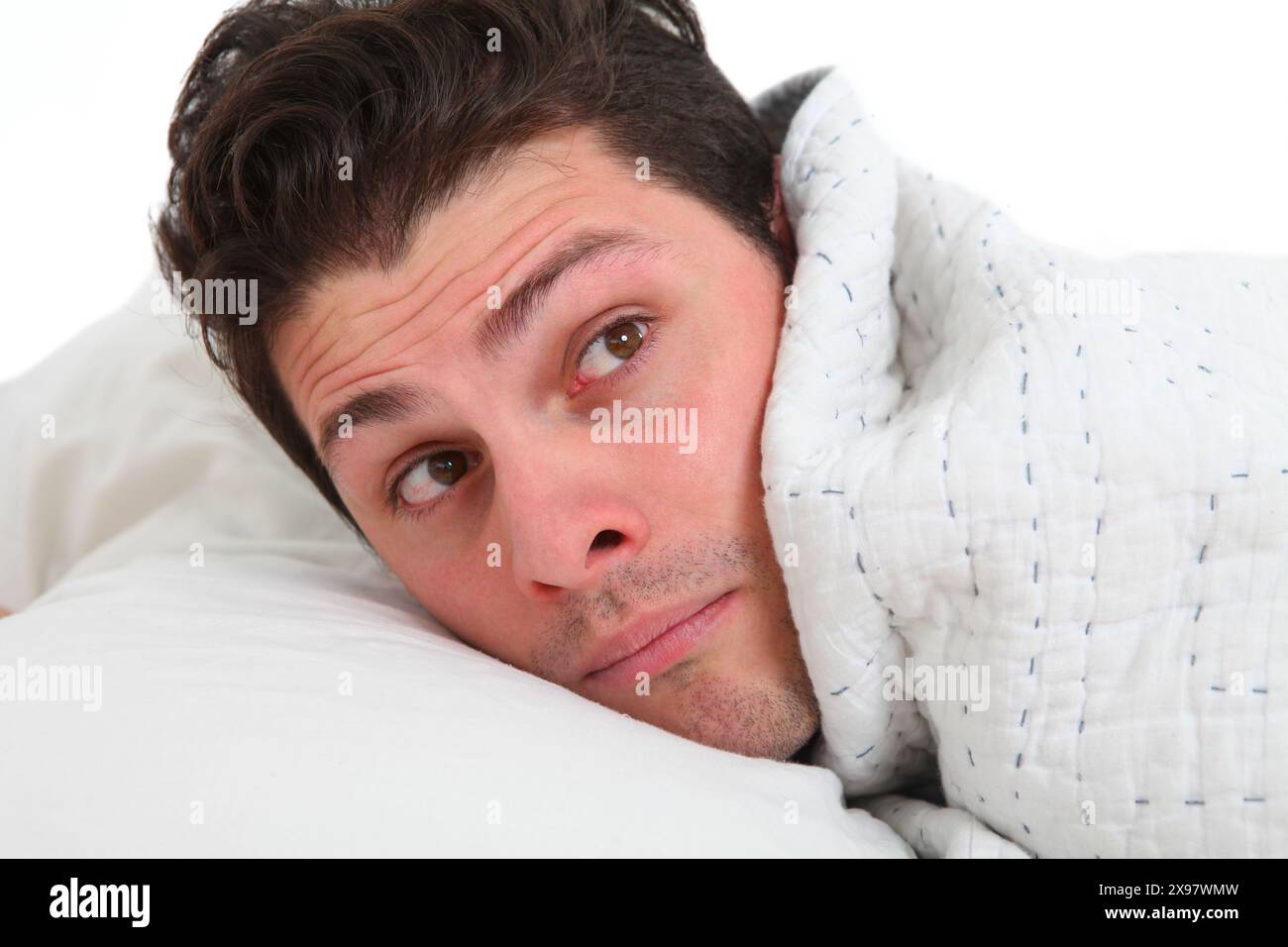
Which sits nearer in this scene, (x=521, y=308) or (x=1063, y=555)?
(x=1063, y=555)

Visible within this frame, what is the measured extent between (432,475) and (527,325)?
0.22 m

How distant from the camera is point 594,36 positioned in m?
1.10

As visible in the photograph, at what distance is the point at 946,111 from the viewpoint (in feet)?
7.10

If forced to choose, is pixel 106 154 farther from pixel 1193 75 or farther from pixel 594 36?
pixel 1193 75

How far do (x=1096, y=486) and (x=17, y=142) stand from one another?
2583 millimetres

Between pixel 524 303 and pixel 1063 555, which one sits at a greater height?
pixel 524 303

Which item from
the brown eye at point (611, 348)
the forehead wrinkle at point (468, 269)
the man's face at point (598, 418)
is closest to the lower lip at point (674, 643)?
the man's face at point (598, 418)

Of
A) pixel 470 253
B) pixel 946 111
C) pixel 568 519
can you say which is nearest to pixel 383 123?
pixel 470 253

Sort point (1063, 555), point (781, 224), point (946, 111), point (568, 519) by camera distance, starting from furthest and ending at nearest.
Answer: point (946, 111)
point (781, 224)
point (568, 519)
point (1063, 555)

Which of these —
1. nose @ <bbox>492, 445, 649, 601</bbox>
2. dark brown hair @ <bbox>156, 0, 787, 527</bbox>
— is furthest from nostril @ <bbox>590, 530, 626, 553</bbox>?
dark brown hair @ <bbox>156, 0, 787, 527</bbox>

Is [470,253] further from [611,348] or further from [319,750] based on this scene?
[319,750]

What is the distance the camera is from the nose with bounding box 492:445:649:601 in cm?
89

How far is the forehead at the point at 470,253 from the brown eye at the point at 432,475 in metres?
0.11
